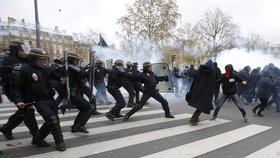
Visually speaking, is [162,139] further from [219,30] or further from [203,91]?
[219,30]

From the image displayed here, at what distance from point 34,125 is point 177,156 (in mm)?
2637

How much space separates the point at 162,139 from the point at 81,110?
1.77 m

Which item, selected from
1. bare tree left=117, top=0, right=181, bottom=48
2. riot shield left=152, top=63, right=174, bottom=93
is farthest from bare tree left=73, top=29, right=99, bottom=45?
riot shield left=152, top=63, right=174, bottom=93

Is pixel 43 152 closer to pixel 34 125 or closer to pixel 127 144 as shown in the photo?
pixel 34 125

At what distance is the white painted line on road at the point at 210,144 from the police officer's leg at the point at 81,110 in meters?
1.85

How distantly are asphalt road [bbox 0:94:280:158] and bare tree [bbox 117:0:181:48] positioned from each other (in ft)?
87.2

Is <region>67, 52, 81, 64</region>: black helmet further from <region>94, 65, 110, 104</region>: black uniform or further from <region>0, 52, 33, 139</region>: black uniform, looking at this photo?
<region>94, 65, 110, 104</region>: black uniform

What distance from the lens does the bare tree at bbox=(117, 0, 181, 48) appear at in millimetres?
34000

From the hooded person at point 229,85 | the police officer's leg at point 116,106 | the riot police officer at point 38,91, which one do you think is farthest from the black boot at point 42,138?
the hooded person at point 229,85

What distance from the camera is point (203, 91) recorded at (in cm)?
729

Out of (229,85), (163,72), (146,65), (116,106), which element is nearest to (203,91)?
(229,85)

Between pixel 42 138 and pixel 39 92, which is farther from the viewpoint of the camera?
pixel 42 138

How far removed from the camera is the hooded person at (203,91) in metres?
7.24

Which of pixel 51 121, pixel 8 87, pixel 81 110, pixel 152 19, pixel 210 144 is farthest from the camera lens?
pixel 152 19
